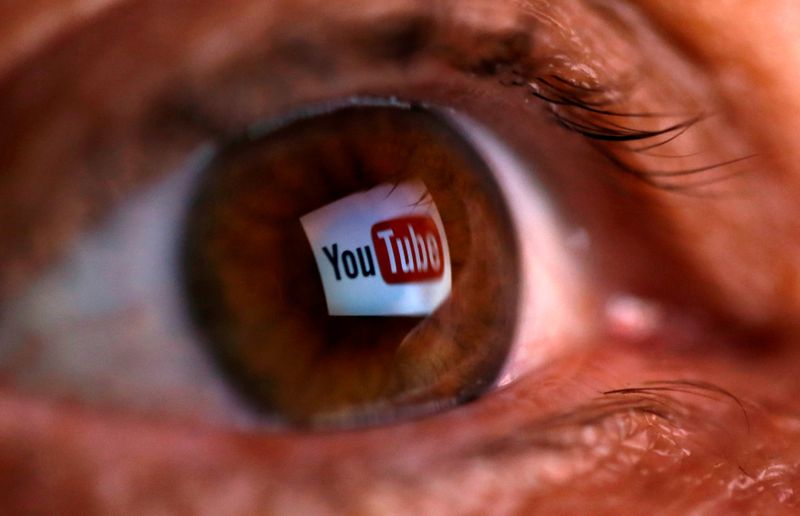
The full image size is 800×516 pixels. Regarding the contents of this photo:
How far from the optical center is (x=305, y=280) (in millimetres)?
895

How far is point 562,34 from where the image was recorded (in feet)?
2.93

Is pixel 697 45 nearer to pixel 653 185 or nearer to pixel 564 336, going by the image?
pixel 653 185

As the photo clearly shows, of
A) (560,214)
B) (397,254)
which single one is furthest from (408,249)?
(560,214)

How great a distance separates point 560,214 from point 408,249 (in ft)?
0.68

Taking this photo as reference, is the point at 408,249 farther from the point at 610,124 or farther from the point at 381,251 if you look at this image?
the point at 610,124

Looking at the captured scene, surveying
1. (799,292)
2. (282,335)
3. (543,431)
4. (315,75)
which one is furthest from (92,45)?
(799,292)

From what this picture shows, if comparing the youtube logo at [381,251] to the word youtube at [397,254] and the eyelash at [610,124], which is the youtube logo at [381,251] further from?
the eyelash at [610,124]

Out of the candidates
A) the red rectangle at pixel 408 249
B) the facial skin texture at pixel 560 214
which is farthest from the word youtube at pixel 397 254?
the facial skin texture at pixel 560 214

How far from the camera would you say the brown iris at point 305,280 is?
90 cm

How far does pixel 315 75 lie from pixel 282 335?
231 millimetres

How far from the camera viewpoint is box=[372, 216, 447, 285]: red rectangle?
92 centimetres

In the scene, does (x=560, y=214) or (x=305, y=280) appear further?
(x=560, y=214)

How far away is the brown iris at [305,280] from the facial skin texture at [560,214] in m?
0.03

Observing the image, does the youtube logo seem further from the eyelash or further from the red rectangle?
the eyelash
